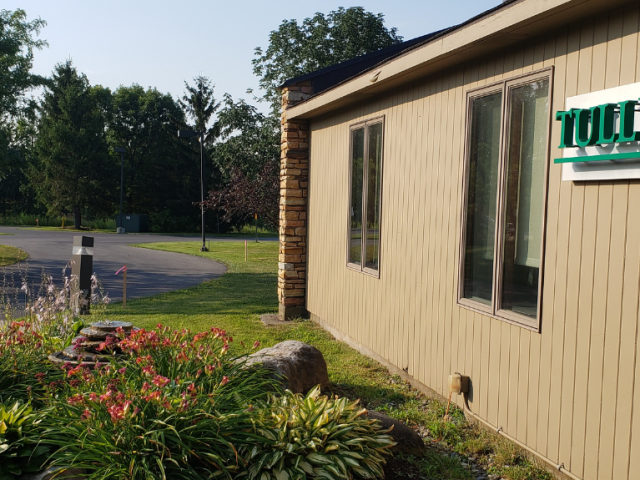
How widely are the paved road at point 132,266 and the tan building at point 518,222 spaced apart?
829 centimetres

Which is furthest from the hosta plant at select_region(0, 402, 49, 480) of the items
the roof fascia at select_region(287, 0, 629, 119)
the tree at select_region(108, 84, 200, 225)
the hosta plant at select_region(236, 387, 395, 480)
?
the tree at select_region(108, 84, 200, 225)

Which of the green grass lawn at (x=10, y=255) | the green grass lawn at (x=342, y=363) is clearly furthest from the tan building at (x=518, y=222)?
the green grass lawn at (x=10, y=255)

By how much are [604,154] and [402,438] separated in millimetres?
2374

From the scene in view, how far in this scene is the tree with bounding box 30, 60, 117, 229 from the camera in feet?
159

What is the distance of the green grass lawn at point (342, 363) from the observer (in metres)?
4.61

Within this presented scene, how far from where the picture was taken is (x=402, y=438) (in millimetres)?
4684

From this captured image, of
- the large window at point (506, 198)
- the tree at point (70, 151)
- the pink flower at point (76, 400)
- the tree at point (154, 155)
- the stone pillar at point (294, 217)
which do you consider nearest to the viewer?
the pink flower at point (76, 400)

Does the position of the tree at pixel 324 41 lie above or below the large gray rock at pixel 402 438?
above

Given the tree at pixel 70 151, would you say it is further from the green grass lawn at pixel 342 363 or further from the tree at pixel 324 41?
the green grass lawn at pixel 342 363

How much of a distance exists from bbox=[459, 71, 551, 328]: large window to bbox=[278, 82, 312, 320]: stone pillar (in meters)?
5.24

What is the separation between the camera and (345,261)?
8688 mm

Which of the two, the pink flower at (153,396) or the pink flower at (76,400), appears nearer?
the pink flower at (153,396)

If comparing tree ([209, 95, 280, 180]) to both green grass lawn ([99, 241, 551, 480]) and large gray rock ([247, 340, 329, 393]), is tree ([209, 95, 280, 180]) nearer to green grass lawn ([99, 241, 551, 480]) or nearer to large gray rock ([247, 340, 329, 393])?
green grass lawn ([99, 241, 551, 480])

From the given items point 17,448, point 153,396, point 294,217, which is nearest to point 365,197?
point 294,217
